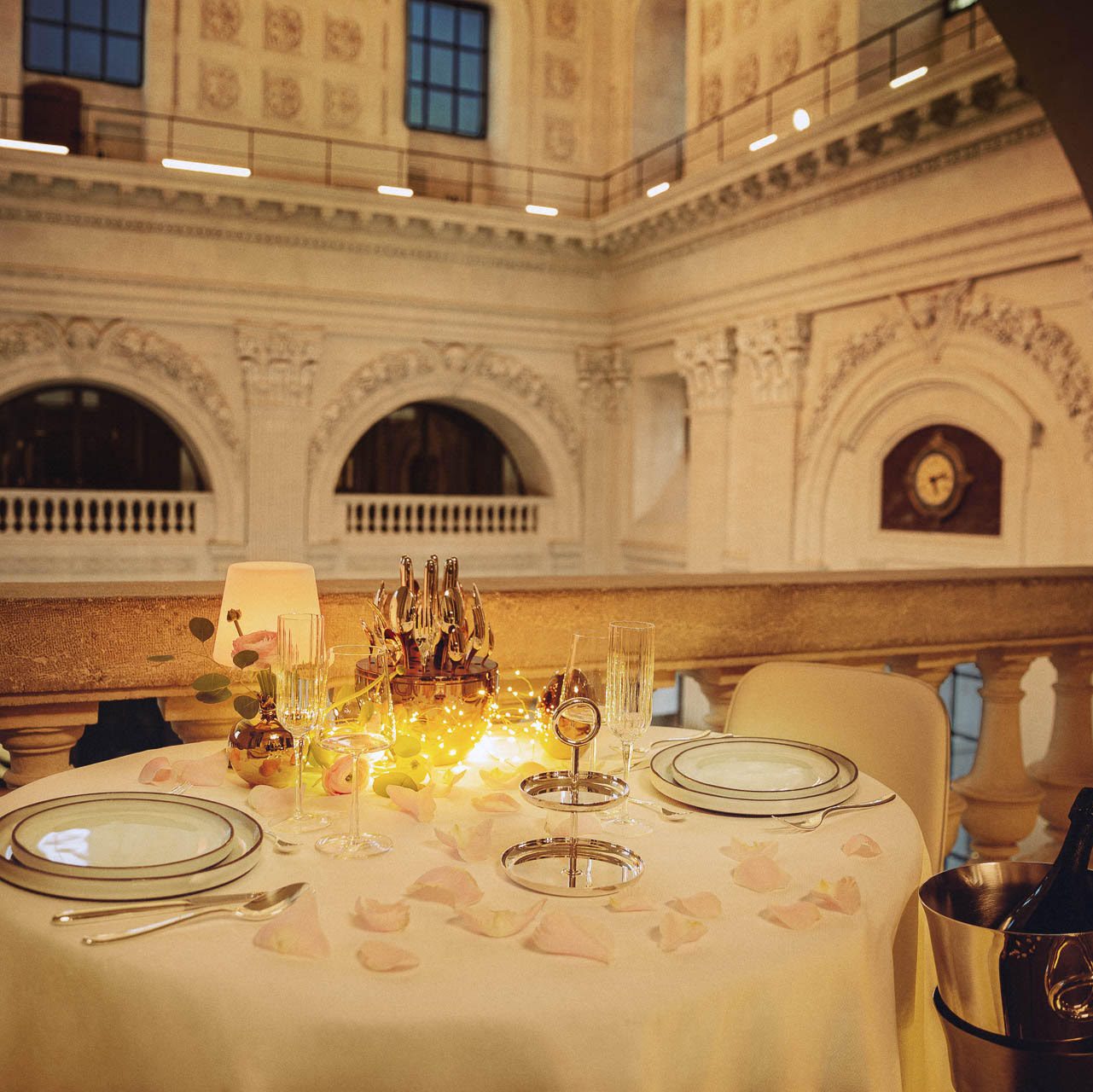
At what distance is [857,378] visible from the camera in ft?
29.7

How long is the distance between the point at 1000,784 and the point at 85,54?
11.6 m

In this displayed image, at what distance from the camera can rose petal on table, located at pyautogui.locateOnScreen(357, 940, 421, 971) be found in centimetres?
104

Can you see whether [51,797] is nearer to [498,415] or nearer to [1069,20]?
[1069,20]

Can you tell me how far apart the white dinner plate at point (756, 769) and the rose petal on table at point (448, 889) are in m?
0.48

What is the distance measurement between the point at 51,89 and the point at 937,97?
836 centimetres

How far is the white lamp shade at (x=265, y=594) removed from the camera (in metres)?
2.02

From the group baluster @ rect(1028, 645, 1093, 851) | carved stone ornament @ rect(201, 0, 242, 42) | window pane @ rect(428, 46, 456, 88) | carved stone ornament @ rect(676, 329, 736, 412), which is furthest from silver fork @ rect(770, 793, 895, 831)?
window pane @ rect(428, 46, 456, 88)

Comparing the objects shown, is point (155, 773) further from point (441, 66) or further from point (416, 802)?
point (441, 66)

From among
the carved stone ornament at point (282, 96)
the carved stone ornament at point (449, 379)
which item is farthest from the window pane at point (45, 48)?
the carved stone ornament at point (449, 379)

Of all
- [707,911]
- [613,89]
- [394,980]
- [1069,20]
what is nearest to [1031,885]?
[707,911]

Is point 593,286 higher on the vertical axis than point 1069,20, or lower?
higher

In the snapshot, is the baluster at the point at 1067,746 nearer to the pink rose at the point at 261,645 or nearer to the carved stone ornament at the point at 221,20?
the pink rose at the point at 261,645

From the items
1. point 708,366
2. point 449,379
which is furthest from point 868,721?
point 449,379

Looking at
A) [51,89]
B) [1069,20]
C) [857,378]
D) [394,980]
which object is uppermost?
[51,89]
